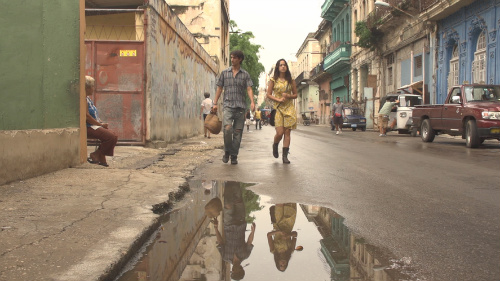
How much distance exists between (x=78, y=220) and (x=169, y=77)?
9.40 metres

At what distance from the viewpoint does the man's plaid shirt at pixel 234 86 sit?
769cm

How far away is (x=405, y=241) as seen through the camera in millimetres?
3225

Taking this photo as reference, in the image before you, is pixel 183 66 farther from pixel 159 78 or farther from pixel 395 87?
pixel 395 87

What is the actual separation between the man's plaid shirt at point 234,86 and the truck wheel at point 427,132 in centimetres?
916

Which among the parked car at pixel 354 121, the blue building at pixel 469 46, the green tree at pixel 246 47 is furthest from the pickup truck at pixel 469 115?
the green tree at pixel 246 47

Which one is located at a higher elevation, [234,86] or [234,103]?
[234,86]

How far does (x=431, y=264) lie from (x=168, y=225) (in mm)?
1949

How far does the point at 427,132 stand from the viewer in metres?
15.1

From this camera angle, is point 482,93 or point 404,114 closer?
point 482,93

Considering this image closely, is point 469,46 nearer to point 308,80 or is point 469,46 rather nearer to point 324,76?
point 324,76

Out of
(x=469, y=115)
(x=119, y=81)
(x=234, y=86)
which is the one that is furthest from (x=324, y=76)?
(x=234, y=86)

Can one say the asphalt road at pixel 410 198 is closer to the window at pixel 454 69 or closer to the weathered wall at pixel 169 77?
the weathered wall at pixel 169 77

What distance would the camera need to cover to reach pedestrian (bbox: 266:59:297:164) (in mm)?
7871

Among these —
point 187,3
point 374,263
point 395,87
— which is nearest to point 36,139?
point 374,263
